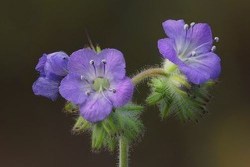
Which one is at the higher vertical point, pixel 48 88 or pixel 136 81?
pixel 48 88

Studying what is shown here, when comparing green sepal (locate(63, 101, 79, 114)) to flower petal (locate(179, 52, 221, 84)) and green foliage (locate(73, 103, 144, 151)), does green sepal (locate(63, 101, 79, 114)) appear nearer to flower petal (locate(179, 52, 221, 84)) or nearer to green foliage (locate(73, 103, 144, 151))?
green foliage (locate(73, 103, 144, 151))

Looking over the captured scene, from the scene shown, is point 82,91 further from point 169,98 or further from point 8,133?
point 8,133

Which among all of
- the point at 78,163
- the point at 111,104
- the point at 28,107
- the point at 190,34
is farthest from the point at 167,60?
the point at 28,107

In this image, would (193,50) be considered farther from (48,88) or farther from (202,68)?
(48,88)

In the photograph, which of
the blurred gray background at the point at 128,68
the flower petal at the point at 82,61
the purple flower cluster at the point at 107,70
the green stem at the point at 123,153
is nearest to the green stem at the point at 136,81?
the green stem at the point at 123,153

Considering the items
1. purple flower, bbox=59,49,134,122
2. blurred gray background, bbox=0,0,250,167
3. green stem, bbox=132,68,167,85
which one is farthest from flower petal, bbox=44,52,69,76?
blurred gray background, bbox=0,0,250,167

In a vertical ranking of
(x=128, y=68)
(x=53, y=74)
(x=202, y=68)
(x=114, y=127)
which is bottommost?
(x=128, y=68)

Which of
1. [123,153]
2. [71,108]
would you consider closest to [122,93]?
[71,108]
